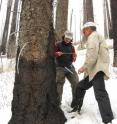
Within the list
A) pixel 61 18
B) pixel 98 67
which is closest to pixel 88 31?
pixel 98 67

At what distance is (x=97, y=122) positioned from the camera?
6.61 meters

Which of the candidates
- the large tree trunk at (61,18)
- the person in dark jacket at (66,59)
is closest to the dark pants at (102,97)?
the person in dark jacket at (66,59)

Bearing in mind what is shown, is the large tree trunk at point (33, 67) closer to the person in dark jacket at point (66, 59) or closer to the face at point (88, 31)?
the face at point (88, 31)

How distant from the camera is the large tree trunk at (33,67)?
236 inches

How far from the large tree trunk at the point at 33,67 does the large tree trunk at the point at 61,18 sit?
428 centimetres

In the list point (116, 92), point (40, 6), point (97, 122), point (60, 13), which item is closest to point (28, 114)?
point (97, 122)

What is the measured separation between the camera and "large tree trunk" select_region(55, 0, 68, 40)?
10.6m

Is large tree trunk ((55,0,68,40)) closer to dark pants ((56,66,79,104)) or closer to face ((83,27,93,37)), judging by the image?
dark pants ((56,66,79,104))

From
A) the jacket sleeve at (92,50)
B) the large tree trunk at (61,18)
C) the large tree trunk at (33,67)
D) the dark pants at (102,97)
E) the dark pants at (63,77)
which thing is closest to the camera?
the large tree trunk at (33,67)

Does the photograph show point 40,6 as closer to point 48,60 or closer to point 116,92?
point 48,60

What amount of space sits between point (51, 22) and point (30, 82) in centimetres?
109

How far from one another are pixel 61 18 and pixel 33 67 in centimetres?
516

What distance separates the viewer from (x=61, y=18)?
11.0m

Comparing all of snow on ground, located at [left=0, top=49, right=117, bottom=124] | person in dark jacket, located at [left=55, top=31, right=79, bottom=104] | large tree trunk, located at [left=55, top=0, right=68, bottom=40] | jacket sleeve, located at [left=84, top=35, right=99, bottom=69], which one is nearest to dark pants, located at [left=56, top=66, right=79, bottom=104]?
person in dark jacket, located at [left=55, top=31, right=79, bottom=104]
